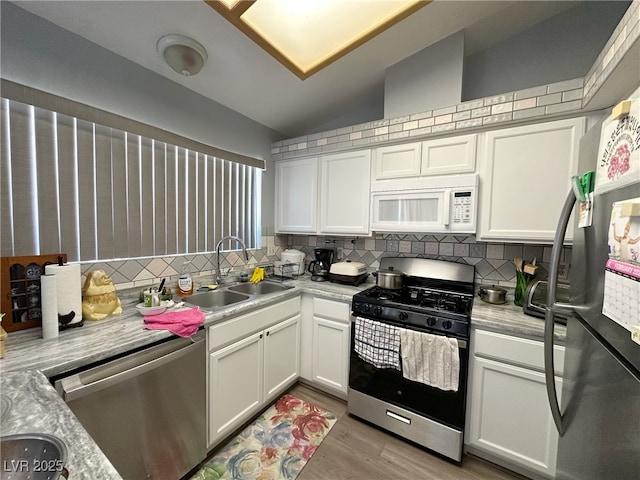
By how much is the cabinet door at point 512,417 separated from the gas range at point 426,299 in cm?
28

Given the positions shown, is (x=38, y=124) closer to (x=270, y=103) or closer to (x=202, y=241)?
(x=202, y=241)

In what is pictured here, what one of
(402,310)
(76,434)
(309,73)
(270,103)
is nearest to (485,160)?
(402,310)

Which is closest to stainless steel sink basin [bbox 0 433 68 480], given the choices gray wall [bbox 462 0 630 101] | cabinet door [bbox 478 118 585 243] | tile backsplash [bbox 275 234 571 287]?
cabinet door [bbox 478 118 585 243]

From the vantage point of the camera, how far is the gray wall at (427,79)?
193 cm

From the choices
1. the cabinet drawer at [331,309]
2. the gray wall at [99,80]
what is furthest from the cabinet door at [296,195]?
the cabinet drawer at [331,309]

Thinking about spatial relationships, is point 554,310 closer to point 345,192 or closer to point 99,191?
point 345,192

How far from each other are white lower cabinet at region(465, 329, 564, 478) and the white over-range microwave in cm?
77

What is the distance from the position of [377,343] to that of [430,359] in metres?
0.33

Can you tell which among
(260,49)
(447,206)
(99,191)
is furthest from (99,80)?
(447,206)

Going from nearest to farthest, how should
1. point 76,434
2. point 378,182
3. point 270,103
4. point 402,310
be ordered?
point 76,434 < point 402,310 < point 378,182 < point 270,103

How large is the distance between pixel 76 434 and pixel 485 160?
2294 millimetres

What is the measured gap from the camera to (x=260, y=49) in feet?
5.76

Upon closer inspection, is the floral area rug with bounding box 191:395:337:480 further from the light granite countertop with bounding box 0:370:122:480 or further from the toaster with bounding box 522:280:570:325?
the toaster with bounding box 522:280:570:325

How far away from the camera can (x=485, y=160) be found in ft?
5.77
